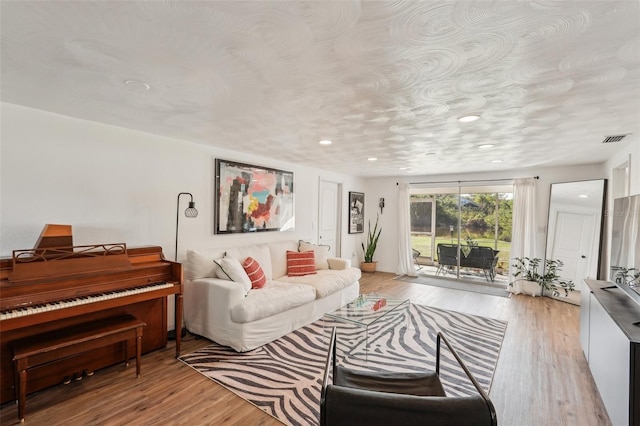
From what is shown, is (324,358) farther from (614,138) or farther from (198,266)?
(614,138)

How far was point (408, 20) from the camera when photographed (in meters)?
1.28

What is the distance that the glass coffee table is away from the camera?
2943 millimetres

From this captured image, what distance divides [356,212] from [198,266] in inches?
166

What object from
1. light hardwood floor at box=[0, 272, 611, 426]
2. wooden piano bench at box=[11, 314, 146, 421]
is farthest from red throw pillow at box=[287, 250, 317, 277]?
wooden piano bench at box=[11, 314, 146, 421]

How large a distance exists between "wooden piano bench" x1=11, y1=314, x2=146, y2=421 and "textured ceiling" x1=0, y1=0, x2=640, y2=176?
5.77 feet

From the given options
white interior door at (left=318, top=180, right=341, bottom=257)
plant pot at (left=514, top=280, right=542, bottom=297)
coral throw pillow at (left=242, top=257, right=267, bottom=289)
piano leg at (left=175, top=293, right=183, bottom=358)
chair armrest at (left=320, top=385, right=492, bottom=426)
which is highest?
white interior door at (left=318, top=180, right=341, bottom=257)

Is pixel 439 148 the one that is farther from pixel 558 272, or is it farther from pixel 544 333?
pixel 558 272

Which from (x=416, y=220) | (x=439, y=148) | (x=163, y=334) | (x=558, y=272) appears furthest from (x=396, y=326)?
(x=416, y=220)

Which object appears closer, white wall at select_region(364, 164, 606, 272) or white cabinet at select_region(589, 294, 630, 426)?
white cabinet at select_region(589, 294, 630, 426)

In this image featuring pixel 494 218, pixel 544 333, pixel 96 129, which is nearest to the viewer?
pixel 96 129

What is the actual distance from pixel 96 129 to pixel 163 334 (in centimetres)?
211

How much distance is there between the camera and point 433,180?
6371 millimetres

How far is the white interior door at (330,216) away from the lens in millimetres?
5875

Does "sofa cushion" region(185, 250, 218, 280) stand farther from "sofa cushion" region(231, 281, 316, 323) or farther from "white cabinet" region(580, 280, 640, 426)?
"white cabinet" region(580, 280, 640, 426)
